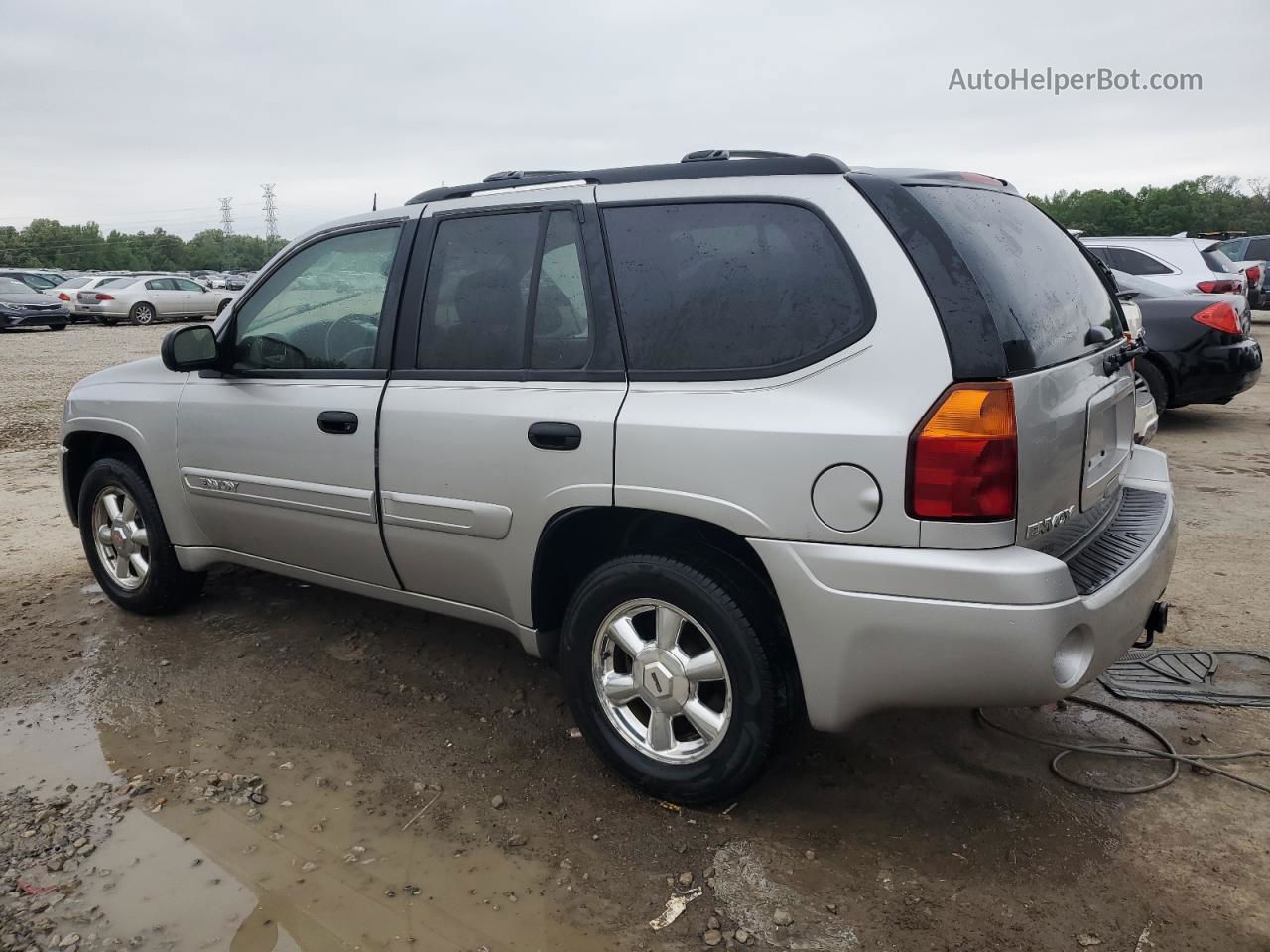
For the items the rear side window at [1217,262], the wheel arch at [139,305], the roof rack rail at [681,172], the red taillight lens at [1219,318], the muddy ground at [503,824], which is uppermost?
the roof rack rail at [681,172]

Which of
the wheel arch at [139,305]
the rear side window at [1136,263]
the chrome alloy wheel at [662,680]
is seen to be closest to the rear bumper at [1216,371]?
the rear side window at [1136,263]

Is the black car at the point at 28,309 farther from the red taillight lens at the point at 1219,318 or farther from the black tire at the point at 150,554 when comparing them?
the red taillight lens at the point at 1219,318

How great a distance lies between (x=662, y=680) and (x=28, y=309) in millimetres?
24785

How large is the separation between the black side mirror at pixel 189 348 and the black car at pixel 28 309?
889 inches

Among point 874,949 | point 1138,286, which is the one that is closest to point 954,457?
point 874,949

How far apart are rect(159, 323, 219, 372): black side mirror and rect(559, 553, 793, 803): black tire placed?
193 centimetres

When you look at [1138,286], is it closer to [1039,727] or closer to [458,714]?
[1039,727]

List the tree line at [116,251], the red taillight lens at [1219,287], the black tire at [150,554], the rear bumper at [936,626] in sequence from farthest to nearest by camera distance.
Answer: the tree line at [116,251] < the red taillight lens at [1219,287] < the black tire at [150,554] < the rear bumper at [936,626]

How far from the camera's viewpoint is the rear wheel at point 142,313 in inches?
1008

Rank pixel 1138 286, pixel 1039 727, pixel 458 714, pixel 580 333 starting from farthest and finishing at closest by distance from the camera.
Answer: pixel 1138 286 < pixel 458 714 < pixel 1039 727 < pixel 580 333

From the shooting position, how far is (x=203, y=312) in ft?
90.0

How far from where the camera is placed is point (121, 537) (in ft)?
15.2

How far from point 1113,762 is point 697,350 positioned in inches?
73.9

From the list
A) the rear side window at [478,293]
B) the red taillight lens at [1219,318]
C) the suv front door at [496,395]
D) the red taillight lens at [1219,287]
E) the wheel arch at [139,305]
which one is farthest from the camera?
the wheel arch at [139,305]
